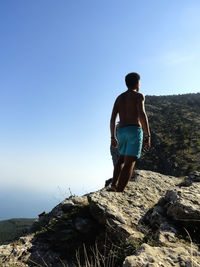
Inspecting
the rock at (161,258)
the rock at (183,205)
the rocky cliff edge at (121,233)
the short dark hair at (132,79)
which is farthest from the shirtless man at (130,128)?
the rock at (161,258)

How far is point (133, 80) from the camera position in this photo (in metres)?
6.12

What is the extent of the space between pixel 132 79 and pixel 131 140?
1.81 metres

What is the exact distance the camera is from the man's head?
20.0ft

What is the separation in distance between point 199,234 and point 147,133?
3063mm

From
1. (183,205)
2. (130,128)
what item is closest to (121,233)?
(183,205)

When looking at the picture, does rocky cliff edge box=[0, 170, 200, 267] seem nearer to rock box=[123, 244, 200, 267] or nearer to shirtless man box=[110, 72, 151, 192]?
rock box=[123, 244, 200, 267]

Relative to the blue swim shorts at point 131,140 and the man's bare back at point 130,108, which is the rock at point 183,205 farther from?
the man's bare back at point 130,108

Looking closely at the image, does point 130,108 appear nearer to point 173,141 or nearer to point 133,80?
point 133,80

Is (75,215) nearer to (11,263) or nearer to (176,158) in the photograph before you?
(11,263)

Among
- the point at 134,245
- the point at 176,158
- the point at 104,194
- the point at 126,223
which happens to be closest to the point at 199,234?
the point at 134,245

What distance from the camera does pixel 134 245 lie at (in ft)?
11.4

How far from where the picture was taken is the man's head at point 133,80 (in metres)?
6.09

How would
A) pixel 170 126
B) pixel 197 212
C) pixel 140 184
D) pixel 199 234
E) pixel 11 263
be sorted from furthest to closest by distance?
1. pixel 170 126
2. pixel 140 184
3. pixel 11 263
4. pixel 197 212
5. pixel 199 234

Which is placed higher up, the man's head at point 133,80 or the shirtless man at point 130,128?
the man's head at point 133,80
